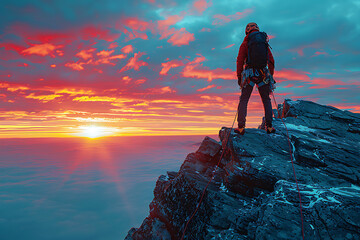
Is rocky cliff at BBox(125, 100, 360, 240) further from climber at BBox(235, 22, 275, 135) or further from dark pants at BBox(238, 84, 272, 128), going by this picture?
climber at BBox(235, 22, 275, 135)

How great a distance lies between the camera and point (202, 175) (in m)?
10.4

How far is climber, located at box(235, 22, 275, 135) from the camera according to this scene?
891 centimetres

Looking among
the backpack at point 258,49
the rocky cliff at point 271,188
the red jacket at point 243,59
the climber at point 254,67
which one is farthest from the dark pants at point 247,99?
the rocky cliff at point 271,188

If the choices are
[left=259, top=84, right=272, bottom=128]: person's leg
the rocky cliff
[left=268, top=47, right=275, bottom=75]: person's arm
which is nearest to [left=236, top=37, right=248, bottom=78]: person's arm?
[left=268, top=47, right=275, bottom=75]: person's arm

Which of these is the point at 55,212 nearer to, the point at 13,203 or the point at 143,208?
the point at 13,203

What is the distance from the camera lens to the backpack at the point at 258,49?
8828 mm

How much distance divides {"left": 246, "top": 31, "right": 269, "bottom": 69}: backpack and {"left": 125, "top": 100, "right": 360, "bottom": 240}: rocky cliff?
3727 millimetres

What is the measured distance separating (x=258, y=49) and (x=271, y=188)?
19.9 feet

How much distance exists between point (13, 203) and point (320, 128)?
25785cm

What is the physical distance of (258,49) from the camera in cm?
886

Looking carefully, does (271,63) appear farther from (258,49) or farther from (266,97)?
(266,97)

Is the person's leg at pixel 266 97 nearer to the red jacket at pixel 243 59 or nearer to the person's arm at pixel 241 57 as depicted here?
the red jacket at pixel 243 59

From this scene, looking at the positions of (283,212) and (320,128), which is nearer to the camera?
(283,212)

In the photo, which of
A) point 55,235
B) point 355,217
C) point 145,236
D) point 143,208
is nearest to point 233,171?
point 355,217
